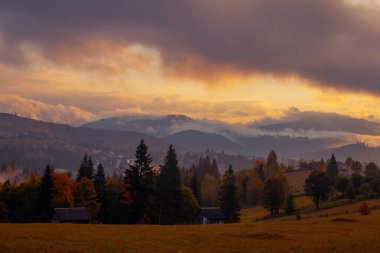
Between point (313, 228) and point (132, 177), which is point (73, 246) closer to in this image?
point (313, 228)

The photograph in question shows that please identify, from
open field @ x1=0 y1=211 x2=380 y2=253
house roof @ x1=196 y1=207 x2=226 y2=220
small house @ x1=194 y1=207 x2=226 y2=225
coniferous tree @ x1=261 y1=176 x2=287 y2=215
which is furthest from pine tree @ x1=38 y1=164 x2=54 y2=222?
coniferous tree @ x1=261 y1=176 x2=287 y2=215

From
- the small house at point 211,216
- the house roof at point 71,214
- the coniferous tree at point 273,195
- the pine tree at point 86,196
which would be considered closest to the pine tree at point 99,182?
the pine tree at point 86,196

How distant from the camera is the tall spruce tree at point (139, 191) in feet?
298

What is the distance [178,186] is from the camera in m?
100

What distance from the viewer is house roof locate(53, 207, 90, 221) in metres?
91.4

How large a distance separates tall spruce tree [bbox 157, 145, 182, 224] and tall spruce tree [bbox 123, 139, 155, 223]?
545 cm

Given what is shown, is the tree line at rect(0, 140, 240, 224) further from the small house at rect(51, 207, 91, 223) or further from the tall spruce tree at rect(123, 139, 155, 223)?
the small house at rect(51, 207, 91, 223)

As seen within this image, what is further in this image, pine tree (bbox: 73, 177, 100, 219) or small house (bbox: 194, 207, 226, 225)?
small house (bbox: 194, 207, 226, 225)

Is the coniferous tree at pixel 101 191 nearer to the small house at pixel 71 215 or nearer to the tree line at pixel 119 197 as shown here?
the tree line at pixel 119 197

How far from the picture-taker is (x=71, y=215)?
9231 centimetres

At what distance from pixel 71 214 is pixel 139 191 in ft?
44.9

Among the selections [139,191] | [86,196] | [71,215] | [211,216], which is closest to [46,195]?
[86,196]

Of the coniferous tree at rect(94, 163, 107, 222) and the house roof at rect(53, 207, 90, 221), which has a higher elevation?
the coniferous tree at rect(94, 163, 107, 222)

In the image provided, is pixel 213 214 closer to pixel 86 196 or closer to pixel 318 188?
pixel 86 196
